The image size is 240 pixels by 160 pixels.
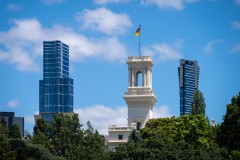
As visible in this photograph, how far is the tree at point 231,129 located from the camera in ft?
270

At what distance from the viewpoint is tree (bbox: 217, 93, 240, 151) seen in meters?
82.4

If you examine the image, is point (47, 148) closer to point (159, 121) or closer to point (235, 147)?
point (235, 147)

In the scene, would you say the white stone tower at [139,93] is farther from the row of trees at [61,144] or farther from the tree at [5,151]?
the tree at [5,151]

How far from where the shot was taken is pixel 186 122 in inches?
3871

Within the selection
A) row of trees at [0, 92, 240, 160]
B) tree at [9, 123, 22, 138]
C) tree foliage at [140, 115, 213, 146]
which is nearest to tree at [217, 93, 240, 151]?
row of trees at [0, 92, 240, 160]

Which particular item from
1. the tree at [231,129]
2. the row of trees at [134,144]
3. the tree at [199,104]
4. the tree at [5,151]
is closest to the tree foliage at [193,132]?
the row of trees at [134,144]

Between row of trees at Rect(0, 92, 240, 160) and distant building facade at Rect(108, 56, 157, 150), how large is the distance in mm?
34193

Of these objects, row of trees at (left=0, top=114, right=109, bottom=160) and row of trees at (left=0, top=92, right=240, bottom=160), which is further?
row of trees at (left=0, top=114, right=109, bottom=160)

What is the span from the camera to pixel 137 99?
143 metres

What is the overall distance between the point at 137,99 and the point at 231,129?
60406 mm

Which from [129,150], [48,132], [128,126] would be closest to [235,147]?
[129,150]

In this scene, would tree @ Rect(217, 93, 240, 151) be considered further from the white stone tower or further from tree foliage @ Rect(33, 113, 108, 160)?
the white stone tower

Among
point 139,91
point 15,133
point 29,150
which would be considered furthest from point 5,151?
point 139,91

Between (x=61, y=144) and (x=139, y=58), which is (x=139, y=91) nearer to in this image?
(x=139, y=58)
